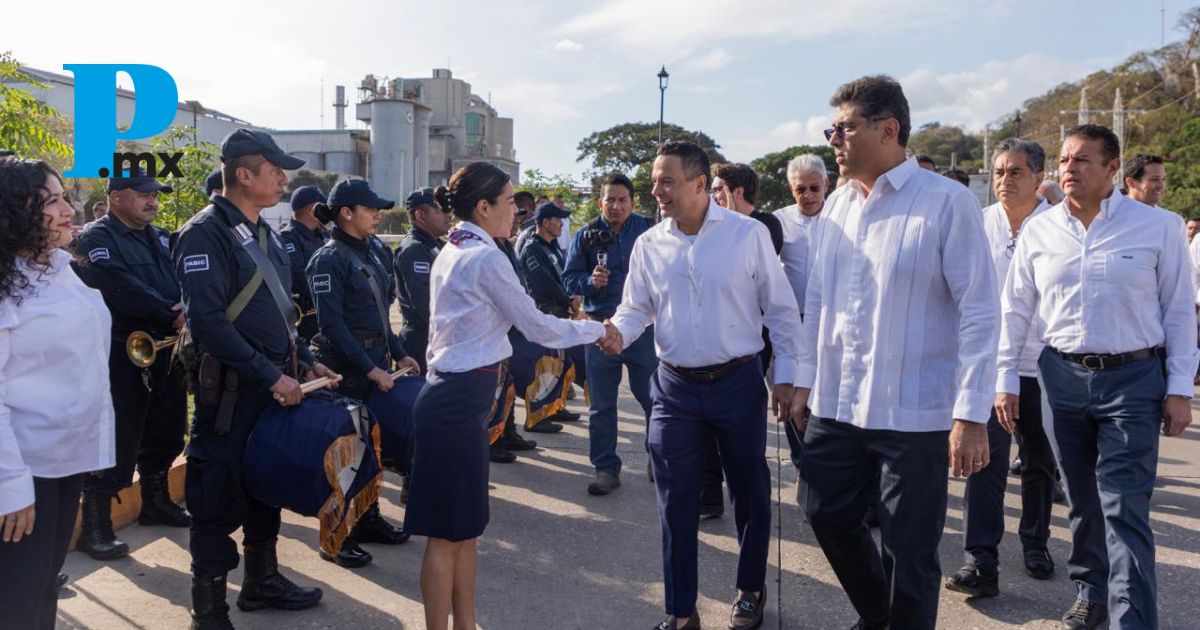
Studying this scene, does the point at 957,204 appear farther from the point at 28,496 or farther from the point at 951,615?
the point at 28,496

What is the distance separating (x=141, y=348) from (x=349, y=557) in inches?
60.9

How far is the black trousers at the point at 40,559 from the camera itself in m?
2.45

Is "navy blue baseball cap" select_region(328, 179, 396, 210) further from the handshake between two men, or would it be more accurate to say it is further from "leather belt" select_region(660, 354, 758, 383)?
"leather belt" select_region(660, 354, 758, 383)

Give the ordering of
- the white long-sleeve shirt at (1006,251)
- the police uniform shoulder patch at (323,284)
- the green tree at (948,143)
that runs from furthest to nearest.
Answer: the green tree at (948,143), the police uniform shoulder patch at (323,284), the white long-sleeve shirt at (1006,251)

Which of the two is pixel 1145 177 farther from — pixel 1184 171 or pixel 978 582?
pixel 1184 171

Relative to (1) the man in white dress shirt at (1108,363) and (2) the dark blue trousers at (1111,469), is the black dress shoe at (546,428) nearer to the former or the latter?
(1) the man in white dress shirt at (1108,363)

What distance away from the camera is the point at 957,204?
2830mm

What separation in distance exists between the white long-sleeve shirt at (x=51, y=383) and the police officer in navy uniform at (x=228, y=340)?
29.6 inches

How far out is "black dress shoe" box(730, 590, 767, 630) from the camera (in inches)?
148

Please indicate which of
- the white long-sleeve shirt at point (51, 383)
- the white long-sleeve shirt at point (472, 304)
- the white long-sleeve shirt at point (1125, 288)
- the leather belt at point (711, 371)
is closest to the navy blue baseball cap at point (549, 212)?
the leather belt at point (711, 371)

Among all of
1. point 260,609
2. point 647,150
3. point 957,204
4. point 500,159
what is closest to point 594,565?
point 260,609

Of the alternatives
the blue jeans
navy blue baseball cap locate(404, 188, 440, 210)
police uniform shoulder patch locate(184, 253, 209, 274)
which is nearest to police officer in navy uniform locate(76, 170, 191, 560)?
police uniform shoulder patch locate(184, 253, 209, 274)

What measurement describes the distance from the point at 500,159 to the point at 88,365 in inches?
→ 3301

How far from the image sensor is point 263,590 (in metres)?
3.90
